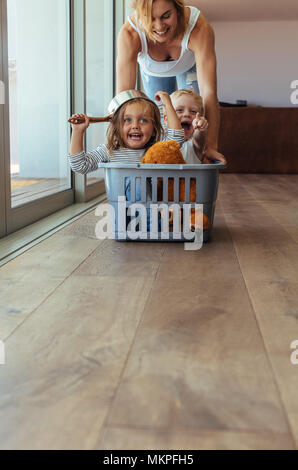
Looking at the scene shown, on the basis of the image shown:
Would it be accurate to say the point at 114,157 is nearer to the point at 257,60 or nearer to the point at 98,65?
the point at 98,65

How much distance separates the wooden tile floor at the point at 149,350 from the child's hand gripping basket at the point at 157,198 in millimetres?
147

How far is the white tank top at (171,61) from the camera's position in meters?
2.05

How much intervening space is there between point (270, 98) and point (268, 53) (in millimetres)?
573

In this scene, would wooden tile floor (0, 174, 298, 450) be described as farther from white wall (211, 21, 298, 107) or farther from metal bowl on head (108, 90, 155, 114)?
white wall (211, 21, 298, 107)

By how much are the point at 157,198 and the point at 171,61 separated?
0.75 metres

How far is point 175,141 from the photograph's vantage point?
5.67 ft

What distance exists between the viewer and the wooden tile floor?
2.02ft

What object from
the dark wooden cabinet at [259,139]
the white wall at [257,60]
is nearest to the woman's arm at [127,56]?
the dark wooden cabinet at [259,139]

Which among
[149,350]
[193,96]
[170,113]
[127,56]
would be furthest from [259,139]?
[149,350]

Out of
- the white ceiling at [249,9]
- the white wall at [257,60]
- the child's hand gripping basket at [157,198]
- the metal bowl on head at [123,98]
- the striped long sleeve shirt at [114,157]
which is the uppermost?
the white ceiling at [249,9]

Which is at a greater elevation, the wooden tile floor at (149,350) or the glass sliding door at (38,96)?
the glass sliding door at (38,96)

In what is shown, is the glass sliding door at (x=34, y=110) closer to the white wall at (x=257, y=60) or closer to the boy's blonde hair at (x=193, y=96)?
the boy's blonde hair at (x=193, y=96)

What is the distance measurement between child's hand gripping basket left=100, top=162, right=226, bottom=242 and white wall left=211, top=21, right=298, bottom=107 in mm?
5896

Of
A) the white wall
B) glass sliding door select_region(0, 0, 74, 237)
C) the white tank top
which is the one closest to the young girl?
glass sliding door select_region(0, 0, 74, 237)
